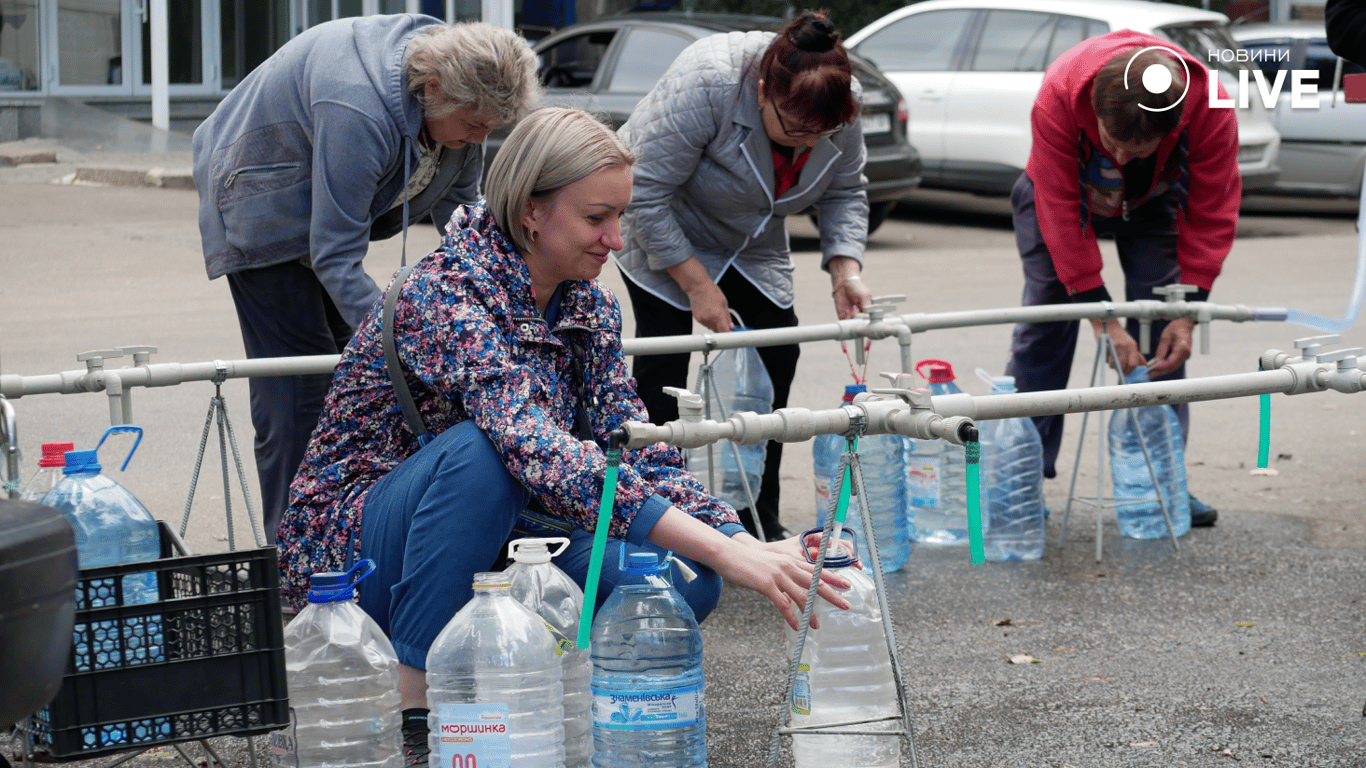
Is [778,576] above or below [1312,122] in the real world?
below

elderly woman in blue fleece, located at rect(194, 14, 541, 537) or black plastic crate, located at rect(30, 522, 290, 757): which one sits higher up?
elderly woman in blue fleece, located at rect(194, 14, 541, 537)

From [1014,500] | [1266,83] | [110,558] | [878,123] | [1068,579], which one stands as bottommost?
[1068,579]

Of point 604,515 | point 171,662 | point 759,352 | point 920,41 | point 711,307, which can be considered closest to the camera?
point 171,662

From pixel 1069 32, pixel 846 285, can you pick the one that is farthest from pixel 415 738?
pixel 1069 32

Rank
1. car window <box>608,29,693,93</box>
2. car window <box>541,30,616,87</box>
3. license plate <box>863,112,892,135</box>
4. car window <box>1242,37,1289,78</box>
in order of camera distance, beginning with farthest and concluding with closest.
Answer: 1. car window <box>1242,37,1289,78</box>
2. car window <box>541,30,616,87</box>
3. license plate <box>863,112,892,135</box>
4. car window <box>608,29,693,93</box>

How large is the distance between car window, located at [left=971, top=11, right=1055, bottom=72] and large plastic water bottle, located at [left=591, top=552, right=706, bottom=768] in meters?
9.45

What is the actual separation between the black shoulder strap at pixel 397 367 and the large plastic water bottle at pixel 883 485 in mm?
1916

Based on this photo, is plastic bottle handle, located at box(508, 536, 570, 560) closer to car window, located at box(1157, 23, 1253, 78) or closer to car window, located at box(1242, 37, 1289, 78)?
car window, located at box(1157, 23, 1253, 78)

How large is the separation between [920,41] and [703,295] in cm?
857

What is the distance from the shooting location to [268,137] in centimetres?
369

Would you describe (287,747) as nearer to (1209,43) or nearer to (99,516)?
(99,516)

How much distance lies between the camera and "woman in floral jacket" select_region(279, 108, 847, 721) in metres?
Result: 2.59

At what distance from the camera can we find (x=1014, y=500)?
4.71 m

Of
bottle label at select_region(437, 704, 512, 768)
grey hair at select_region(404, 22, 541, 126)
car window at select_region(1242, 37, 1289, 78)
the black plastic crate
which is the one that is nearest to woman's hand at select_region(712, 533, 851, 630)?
bottle label at select_region(437, 704, 512, 768)
